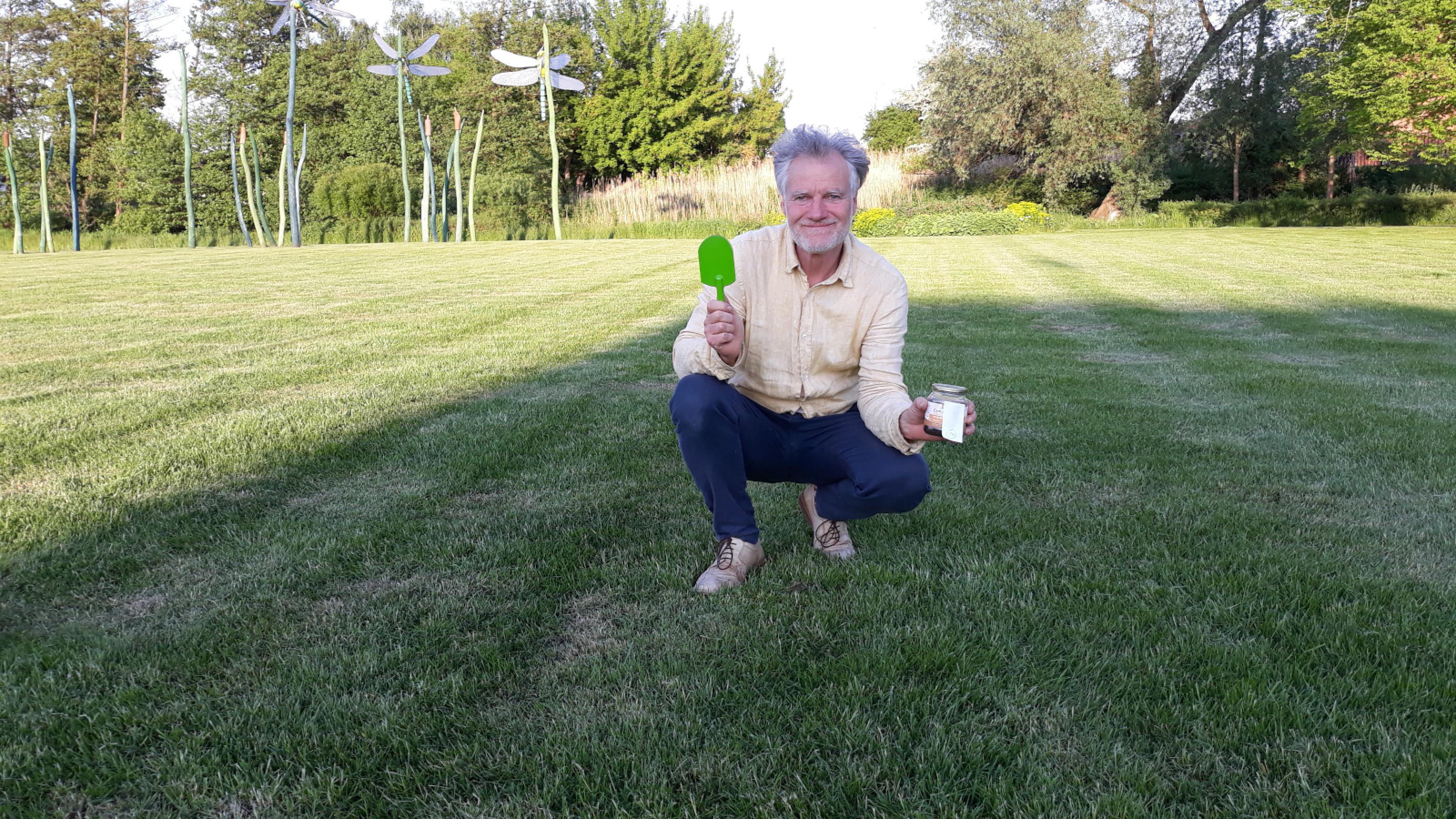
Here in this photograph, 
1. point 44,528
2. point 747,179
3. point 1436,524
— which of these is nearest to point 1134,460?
point 1436,524

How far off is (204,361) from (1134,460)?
243 inches

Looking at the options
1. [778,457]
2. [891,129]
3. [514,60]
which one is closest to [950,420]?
[778,457]

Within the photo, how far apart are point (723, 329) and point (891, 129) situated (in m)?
47.8

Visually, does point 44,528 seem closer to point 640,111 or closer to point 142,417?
point 142,417

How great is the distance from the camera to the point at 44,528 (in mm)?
3289

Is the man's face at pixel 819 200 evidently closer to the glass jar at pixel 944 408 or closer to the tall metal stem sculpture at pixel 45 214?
the glass jar at pixel 944 408

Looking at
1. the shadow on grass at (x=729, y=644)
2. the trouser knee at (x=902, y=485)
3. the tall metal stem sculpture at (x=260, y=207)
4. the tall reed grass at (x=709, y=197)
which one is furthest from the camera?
the tall reed grass at (x=709, y=197)

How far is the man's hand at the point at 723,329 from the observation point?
2.77 metres

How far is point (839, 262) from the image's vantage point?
10.1ft

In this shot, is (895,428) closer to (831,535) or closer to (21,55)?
(831,535)

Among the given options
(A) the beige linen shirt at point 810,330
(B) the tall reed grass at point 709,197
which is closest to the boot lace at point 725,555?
(A) the beige linen shirt at point 810,330

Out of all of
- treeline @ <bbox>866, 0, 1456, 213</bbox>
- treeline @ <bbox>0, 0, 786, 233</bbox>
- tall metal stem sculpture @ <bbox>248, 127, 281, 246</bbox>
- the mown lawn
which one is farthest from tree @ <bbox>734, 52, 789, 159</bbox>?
the mown lawn

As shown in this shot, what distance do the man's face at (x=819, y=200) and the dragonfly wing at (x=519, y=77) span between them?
82.7 feet

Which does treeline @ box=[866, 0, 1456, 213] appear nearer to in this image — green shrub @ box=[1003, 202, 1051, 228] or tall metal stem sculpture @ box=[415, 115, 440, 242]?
green shrub @ box=[1003, 202, 1051, 228]
